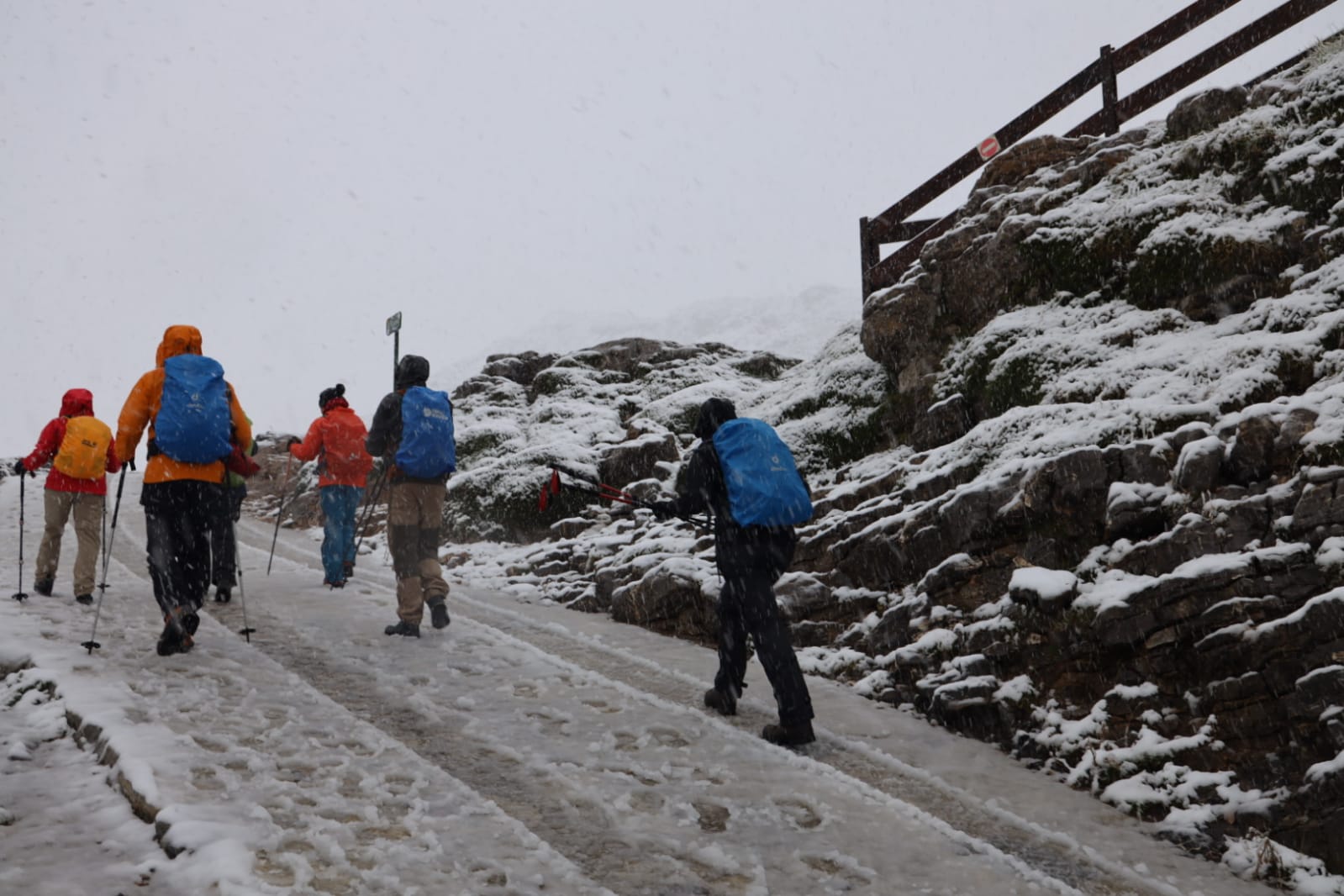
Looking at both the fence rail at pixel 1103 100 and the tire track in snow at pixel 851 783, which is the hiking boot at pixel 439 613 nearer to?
the tire track in snow at pixel 851 783

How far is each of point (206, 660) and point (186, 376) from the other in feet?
7.25

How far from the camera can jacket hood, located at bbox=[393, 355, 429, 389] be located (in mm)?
8602

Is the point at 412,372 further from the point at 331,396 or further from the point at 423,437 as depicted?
the point at 331,396

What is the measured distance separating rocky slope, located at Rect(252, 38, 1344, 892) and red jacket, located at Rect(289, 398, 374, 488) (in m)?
2.78

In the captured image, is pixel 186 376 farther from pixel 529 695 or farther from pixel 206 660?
pixel 529 695

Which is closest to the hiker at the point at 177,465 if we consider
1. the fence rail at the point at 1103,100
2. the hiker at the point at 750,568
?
the hiker at the point at 750,568

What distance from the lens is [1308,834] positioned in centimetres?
442

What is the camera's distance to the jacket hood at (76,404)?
9516 millimetres

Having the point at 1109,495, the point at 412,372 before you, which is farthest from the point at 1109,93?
the point at 412,372

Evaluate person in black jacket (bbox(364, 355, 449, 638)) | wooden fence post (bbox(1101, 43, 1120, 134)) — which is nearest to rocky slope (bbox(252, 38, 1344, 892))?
wooden fence post (bbox(1101, 43, 1120, 134))

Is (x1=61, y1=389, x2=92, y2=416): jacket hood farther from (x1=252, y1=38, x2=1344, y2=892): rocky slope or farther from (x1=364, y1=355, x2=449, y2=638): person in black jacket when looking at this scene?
(x1=252, y1=38, x2=1344, y2=892): rocky slope

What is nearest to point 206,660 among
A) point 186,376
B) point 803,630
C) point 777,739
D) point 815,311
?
point 186,376

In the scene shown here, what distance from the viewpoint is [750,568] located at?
6.07 m

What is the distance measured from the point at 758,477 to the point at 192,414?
4.41 metres
